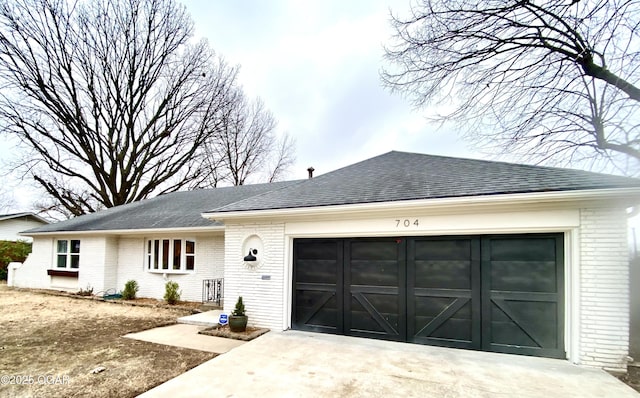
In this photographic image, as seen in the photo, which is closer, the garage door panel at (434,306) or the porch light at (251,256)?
the garage door panel at (434,306)

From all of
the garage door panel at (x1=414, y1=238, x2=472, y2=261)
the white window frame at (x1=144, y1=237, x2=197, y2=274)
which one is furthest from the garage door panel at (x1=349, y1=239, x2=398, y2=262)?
the white window frame at (x1=144, y1=237, x2=197, y2=274)

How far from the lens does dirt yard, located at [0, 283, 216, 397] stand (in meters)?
4.28

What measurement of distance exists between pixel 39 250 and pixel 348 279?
15.2 metres

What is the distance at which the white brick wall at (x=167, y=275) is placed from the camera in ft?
35.4

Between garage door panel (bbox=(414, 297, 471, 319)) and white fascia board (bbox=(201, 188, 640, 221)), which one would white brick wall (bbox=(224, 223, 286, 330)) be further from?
garage door panel (bbox=(414, 297, 471, 319))

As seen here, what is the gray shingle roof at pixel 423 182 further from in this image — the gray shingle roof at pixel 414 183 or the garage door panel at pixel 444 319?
the garage door panel at pixel 444 319

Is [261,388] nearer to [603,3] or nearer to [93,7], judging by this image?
[603,3]

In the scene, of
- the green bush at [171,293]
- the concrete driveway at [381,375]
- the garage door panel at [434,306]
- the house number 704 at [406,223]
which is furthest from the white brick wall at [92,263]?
the garage door panel at [434,306]

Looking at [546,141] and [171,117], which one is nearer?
[546,141]

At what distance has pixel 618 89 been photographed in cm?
731

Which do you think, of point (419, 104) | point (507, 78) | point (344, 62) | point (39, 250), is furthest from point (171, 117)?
point (507, 78)

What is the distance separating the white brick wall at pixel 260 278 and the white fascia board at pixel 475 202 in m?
0.53

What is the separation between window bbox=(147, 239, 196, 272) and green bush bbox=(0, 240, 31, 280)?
11746mm

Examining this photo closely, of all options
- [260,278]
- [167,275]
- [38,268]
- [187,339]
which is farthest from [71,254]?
[260,278]
